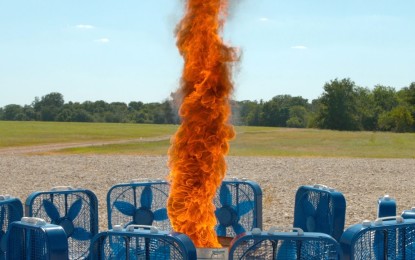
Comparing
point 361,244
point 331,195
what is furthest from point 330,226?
point 361,244

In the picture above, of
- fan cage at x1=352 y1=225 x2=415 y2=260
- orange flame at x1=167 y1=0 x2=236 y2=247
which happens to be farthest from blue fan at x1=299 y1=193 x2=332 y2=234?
fan cage at x1=352 y1=225 x2=415 y2=260

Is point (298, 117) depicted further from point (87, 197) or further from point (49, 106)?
point (87, 197)

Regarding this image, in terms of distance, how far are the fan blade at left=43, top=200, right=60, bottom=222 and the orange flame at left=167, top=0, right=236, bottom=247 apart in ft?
5.59

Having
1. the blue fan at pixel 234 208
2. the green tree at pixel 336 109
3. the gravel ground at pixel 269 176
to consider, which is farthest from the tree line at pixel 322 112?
the blue fan at pixel 234 208

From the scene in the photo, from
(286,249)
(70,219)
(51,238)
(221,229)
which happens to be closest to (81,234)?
(70,219)

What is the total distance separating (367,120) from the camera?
11938 centimetres

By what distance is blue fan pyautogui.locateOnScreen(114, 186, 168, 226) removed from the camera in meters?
9.73

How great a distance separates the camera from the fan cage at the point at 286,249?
20.3 ft

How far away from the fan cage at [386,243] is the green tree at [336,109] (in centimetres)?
10975

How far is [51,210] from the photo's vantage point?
912 centimetres

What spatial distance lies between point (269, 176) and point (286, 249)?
20590 mm

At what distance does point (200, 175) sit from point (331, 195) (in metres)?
1.67

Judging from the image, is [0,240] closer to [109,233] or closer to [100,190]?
[109,233]

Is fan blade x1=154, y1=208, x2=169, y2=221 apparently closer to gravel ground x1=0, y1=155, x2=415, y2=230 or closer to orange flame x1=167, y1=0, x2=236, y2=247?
orange flame x1=167, y1=0, x2=236, y2=247
